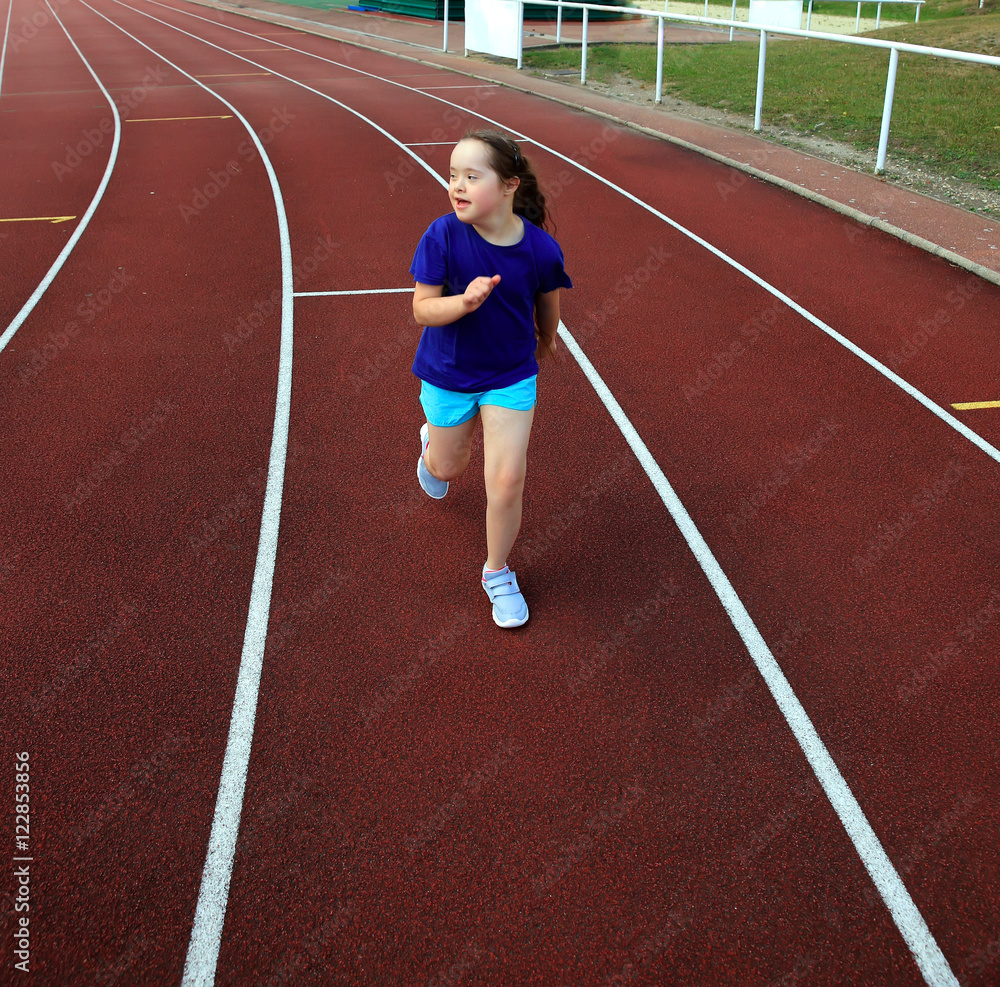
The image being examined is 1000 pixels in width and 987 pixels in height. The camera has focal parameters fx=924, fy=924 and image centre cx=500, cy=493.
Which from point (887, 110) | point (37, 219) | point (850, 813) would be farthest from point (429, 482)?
point (887, 110)

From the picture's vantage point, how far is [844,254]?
8711 millimetres

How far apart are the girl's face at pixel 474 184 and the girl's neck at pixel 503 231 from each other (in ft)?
0.25

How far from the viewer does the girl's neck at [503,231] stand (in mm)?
3359

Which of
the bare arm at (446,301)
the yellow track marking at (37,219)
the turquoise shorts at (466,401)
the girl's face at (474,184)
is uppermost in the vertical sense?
the girl's face at (474,184)

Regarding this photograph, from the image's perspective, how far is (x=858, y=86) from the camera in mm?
16781

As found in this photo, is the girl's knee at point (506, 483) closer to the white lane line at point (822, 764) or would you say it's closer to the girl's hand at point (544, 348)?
the girl's hand at point (544, 348)

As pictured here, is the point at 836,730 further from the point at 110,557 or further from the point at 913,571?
the point at 110,557

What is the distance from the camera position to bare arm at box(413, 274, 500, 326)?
3041 millimetres

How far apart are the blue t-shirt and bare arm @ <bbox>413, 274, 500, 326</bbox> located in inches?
1.6

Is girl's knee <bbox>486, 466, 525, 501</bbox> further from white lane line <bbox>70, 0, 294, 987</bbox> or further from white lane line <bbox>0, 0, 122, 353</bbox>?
white lane line <bbox>0, 0, 122, 353</bbox>

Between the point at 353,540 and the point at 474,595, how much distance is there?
0.76 metres

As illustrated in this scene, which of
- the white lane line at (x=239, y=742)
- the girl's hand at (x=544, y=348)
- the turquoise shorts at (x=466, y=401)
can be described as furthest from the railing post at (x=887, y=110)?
the turquoise shorts at (x=466, y=401)

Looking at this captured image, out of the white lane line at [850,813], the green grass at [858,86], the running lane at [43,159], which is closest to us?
the white lane line at [850,813]

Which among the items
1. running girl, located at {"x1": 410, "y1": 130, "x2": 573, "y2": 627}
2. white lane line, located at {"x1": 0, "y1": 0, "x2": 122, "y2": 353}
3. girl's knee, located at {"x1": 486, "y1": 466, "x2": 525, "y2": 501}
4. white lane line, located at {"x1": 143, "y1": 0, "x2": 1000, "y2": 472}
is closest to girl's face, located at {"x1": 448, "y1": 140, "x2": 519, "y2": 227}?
running girl, located at {"x1": 410, "y1": 130, "x2": 573, "y2": 627}
